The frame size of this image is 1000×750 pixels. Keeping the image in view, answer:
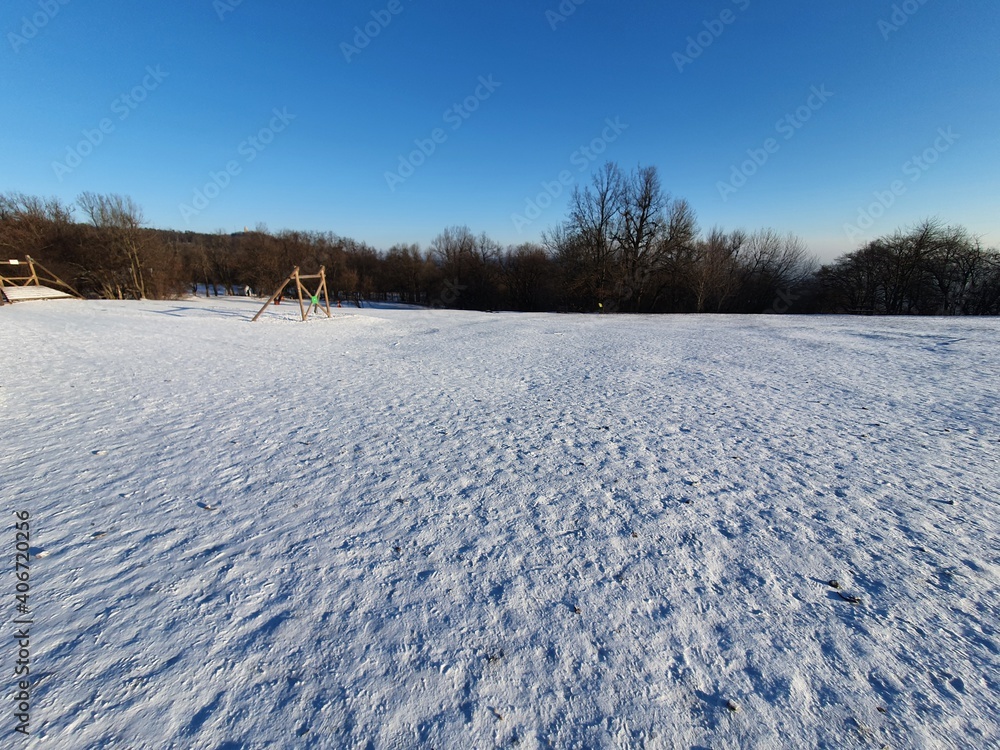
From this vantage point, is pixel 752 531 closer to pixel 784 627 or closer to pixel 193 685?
pixel 784 627

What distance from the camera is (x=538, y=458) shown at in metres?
4.39

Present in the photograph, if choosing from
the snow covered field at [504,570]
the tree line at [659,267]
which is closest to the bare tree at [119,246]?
the tree line at [659,267]

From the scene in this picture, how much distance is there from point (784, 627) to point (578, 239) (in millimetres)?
34099

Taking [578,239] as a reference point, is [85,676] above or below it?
below

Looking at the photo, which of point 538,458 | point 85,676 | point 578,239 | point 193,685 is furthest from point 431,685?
point 578,239

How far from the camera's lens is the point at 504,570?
270 cm

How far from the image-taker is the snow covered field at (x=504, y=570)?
1.78 meters

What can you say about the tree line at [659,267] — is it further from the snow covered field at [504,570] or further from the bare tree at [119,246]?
the snow covered field at [504,570]

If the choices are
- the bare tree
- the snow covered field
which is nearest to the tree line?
the bare tree

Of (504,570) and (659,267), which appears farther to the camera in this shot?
(659,267)

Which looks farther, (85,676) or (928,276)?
(928,276)

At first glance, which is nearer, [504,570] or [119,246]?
[504,570]

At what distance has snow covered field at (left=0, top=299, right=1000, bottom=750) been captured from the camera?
5.84 feet

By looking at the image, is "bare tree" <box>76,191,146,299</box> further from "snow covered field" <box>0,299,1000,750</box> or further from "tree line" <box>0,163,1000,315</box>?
"snow covered field" <box>0,299,1000,750</box>
